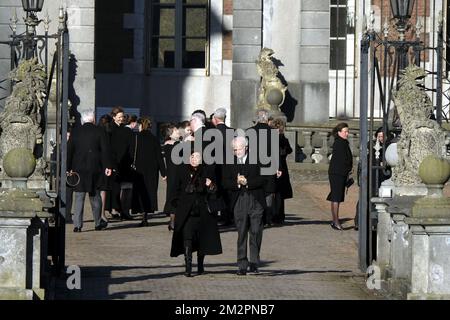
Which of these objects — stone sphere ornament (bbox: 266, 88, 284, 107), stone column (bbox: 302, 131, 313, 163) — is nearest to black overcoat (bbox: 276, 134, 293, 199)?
stone column (bbox: 302, 131, 313, 163)

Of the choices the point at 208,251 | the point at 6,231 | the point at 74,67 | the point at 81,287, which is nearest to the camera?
the point at 6,231

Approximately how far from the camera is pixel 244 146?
1880 centimetres

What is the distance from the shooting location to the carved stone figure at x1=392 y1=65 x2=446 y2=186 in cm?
1731

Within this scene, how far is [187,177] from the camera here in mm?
18703

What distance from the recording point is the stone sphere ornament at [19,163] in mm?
14906

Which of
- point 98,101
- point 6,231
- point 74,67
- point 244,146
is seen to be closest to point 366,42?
point 244,146

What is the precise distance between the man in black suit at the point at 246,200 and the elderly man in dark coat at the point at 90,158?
4.80m

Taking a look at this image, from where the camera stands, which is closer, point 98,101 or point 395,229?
point 395,229

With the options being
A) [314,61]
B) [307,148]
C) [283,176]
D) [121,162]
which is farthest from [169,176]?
[314,61]

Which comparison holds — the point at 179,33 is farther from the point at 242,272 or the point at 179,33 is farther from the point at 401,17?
the point at 242,272

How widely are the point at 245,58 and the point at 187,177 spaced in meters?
15.5

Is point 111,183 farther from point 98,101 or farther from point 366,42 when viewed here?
point 98,101

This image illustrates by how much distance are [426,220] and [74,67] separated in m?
17.9

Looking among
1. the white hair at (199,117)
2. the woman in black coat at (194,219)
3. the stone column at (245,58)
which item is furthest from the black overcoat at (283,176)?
the stone column at (245,58)
